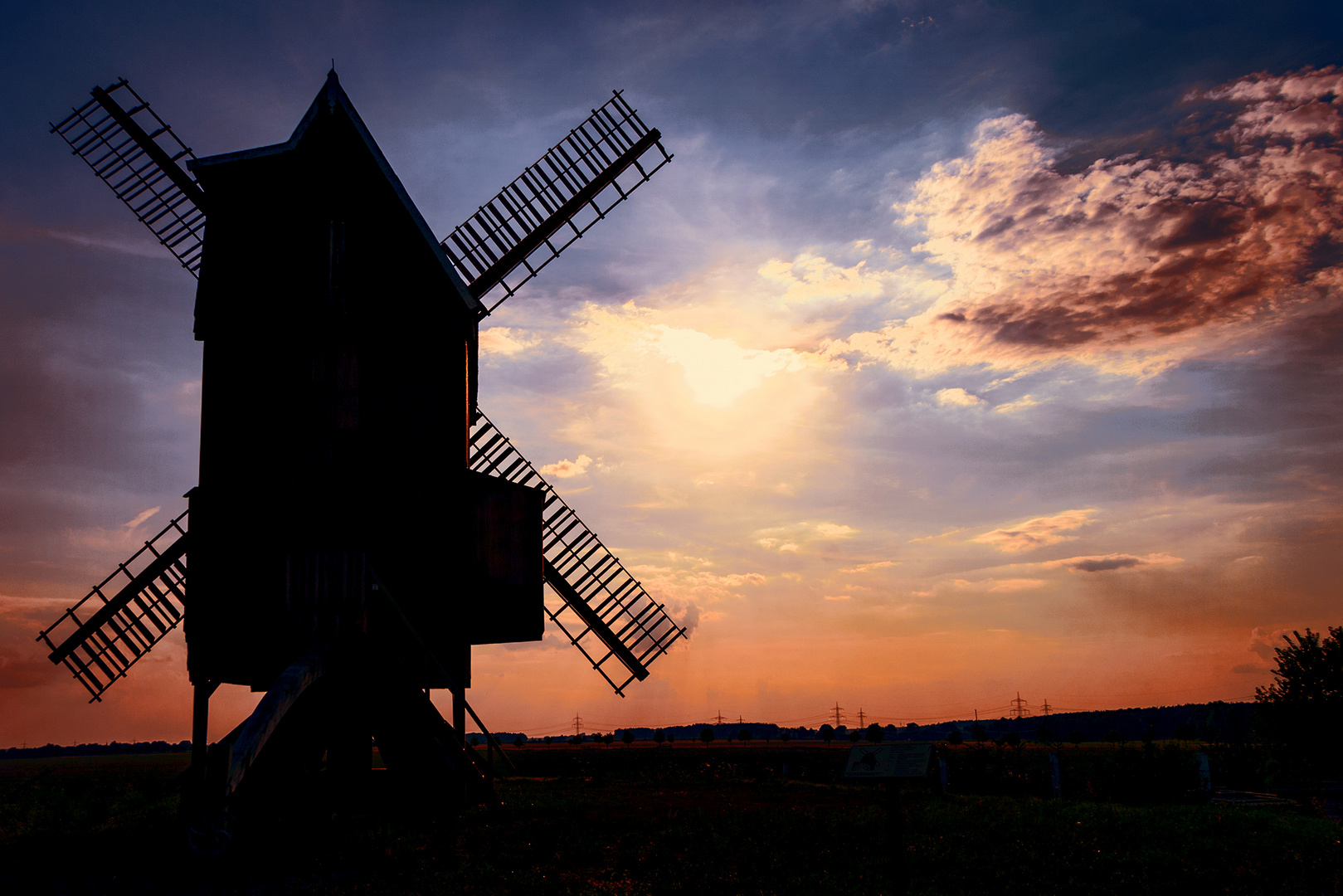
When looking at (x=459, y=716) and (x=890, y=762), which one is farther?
(x=459, y=716)

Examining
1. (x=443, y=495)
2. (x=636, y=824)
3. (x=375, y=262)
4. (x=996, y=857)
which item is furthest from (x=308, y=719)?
(x=996, y=857)

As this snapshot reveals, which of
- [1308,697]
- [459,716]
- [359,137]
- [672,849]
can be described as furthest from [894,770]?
[1308,697]

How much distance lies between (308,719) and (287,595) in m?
2.82

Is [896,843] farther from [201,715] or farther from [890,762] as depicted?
[201,715]

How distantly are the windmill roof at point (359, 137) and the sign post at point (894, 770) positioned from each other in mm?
12984

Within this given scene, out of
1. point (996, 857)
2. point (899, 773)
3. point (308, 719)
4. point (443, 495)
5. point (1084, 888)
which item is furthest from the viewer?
Answer: point (443, 495)

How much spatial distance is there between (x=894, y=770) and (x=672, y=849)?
5.74 metres

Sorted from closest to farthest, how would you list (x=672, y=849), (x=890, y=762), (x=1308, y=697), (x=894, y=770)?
(x=894, y=770), (x=890, y=762), (x=672, y=849), (x=1308, y=697)

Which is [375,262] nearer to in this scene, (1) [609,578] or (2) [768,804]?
(1) [609,578]

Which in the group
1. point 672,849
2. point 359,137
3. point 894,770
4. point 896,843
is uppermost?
point 359,137

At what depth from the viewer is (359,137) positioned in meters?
18.3

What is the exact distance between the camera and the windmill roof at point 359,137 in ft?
60.0

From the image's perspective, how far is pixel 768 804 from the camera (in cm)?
1995

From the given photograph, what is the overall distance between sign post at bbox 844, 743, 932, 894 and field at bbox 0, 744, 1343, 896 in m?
0.11
